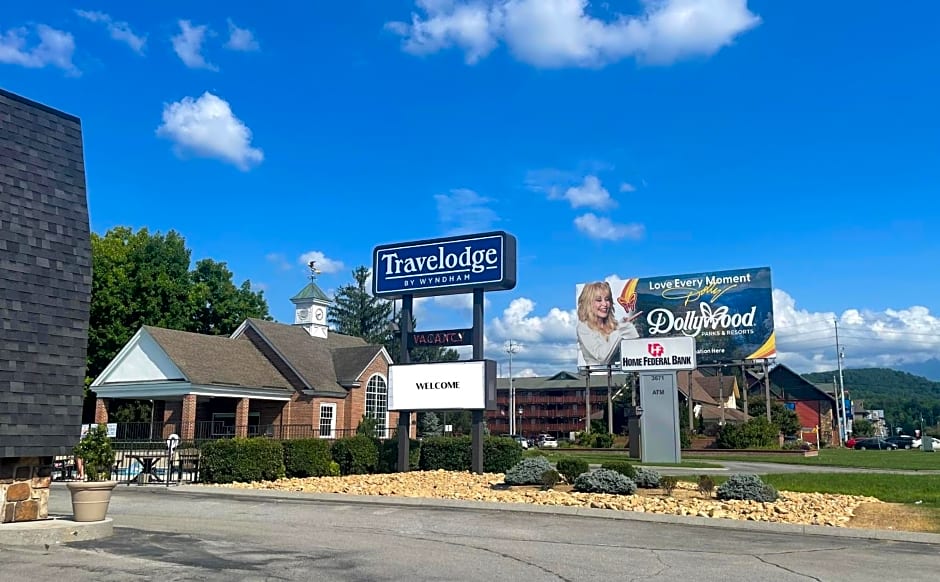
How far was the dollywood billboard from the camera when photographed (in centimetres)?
5297

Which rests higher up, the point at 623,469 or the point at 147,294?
the point at 147,294

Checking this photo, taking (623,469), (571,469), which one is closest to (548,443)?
(571,469)

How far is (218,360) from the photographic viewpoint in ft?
120

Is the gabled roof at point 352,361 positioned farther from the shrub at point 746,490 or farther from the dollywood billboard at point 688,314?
the shrub at point 746,490

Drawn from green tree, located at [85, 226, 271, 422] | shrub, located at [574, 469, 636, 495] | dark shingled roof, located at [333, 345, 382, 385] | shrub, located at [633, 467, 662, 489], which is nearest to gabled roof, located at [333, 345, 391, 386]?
dark shingled roof, located at [333, 345, 382, 385]

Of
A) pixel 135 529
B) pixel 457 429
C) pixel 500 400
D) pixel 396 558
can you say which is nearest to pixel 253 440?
pixel 135 529

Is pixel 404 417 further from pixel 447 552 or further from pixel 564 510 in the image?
pixel 447 552

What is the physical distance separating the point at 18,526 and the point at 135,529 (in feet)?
7.21

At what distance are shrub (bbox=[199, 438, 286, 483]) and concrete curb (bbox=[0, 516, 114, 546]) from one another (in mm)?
10344

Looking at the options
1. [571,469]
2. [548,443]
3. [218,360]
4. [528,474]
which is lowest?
[548,443]

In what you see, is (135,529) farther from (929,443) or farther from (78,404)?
(929,443)

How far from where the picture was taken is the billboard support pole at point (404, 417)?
85.0 ft

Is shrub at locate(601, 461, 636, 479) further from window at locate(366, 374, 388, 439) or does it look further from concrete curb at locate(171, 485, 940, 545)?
window at locate(366, 374, 388, 439)

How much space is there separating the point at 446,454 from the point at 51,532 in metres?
17.0
